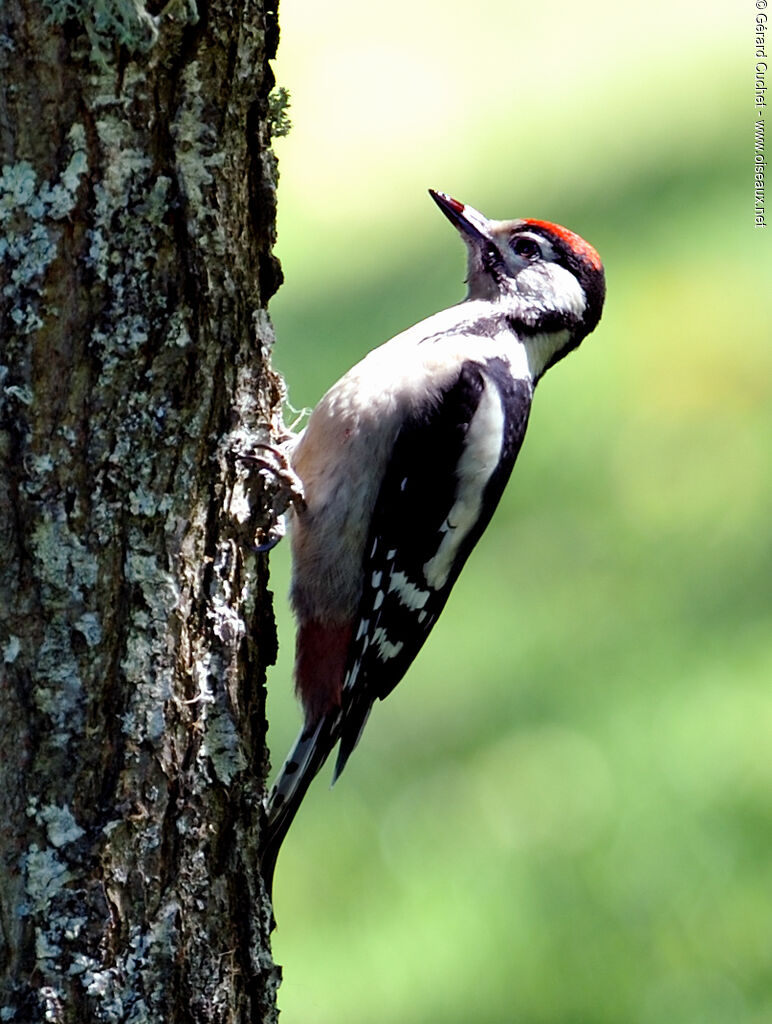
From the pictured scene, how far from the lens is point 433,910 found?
15.0 ft

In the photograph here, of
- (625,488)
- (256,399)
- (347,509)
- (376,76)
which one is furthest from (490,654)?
(376,76)

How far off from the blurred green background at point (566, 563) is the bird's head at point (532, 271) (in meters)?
1.65

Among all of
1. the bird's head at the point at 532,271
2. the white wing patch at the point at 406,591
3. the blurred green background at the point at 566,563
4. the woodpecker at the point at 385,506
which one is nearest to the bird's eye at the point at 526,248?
the bird's head at the point at 532,271

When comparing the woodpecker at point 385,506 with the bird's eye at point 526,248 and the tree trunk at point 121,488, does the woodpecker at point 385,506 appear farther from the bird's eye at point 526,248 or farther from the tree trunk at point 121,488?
the tree trunk at point 121,488

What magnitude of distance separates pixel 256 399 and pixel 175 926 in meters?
0.87

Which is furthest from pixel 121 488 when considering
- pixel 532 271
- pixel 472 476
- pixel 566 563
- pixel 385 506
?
pixel 566 563

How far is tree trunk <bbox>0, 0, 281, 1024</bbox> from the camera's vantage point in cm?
228

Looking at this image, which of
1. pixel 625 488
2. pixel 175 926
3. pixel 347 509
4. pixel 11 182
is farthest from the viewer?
pixel 625 488

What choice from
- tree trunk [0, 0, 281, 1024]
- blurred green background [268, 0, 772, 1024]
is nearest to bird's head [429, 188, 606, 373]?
tree trunk [0, 0, 281, 1024]

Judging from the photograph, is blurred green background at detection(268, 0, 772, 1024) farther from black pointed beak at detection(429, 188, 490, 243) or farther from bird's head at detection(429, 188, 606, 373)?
black pointed beak at detection(429, 188, 490, 243)

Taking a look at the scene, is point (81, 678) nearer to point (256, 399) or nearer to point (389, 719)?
point (256, 399)

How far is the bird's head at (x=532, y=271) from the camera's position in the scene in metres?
3.96

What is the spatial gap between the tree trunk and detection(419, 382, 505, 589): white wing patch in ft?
3.60

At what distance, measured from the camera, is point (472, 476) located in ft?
11.8
